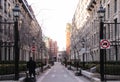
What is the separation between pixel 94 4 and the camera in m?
66.7

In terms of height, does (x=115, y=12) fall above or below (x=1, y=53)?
above

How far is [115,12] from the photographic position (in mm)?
45062

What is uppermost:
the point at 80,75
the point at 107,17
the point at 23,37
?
the point at 107,17

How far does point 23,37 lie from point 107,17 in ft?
55.0

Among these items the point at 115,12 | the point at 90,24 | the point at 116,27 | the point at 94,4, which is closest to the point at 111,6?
the point at 115,12

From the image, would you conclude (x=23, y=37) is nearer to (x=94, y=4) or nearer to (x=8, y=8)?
(x=8, y=8)

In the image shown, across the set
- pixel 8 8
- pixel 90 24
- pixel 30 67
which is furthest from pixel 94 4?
pixel 30 67

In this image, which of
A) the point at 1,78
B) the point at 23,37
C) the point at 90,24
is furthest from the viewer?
the point at 90,24

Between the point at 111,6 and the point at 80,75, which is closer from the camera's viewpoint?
the point at 80,75

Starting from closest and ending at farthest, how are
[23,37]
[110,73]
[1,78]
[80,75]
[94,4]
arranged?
[1,78], [110,73], [80,75], [23,37], [94,4]

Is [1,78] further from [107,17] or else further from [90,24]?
[90,24]

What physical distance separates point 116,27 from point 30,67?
17864 millimetres

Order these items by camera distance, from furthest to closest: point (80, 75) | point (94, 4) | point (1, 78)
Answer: point (94, 4)
point (80, 75)
point (1, 78)

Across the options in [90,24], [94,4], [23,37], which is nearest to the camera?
[23,37]
